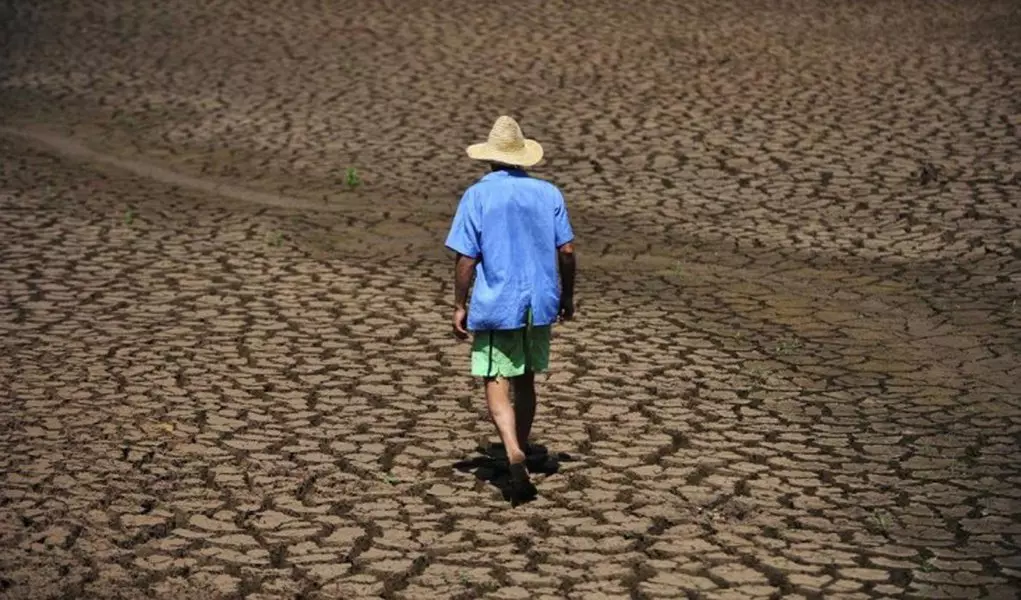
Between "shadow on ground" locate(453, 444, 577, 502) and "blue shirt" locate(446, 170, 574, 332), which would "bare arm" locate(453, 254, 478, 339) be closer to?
"blue shirt" locate(446, 170, 574, 332)

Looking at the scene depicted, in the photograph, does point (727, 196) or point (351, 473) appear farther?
point (727, 196)

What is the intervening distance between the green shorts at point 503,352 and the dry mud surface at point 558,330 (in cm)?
59

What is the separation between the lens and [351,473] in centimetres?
874

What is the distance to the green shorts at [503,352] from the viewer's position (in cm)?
840

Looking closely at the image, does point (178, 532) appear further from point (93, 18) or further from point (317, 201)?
point (93, 18)

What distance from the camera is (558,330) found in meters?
11.3

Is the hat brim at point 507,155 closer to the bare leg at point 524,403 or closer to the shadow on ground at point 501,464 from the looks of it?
the bare leg at point 524,403

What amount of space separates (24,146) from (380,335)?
655 centimetres

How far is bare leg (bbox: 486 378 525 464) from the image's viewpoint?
8.25 m

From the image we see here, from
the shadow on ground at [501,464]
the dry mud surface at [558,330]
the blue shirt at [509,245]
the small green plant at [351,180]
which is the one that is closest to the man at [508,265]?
the blue shirt at [509,245]

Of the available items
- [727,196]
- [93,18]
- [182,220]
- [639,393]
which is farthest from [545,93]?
[639,393]

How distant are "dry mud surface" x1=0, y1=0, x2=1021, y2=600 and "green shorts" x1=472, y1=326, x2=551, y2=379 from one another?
59cm

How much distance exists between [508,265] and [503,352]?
42cm

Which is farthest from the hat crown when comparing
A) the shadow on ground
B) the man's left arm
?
the shadow on ground
